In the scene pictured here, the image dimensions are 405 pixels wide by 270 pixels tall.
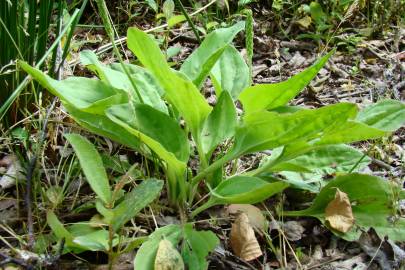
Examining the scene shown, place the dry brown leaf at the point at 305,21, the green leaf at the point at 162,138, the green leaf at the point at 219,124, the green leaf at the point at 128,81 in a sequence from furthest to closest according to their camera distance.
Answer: the dry brown leaf at the point at 305,21 < the green leaf at the point at 128,81 < the green leaf at the point at 219,124 < the green leaf at the point at 162,138

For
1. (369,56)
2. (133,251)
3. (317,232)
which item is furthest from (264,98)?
(369,56)

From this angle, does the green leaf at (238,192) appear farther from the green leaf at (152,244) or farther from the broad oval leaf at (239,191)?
the green leaf at (152,244)

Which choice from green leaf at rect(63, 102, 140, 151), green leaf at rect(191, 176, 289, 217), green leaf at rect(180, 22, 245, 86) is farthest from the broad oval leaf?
green leaf at rect(180, 22, 245, 86)

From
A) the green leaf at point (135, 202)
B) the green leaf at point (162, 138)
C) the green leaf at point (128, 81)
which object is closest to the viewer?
the green leaf at point (135, 202)

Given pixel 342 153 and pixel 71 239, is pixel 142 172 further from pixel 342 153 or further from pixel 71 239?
pixel 342 153

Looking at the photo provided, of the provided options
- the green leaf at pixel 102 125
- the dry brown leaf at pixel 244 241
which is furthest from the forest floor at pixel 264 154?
the green leaf at pixel 102 125

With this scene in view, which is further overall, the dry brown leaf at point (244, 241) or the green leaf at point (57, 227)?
the dry brown leaf at point (244, 241)
